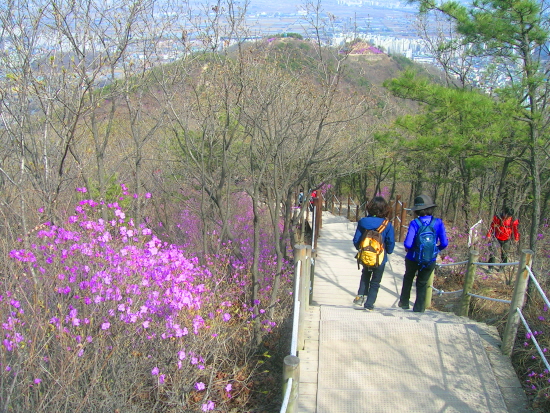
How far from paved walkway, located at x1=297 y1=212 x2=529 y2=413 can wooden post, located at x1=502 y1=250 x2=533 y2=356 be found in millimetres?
122

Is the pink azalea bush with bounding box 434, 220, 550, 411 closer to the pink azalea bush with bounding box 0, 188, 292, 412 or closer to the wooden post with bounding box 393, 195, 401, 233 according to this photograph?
the wooden post with bounding box 393, 195, 401, 233

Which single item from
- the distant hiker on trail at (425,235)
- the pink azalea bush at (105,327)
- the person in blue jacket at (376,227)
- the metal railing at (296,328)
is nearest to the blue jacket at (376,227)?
the person in blue jacket at (376,227)

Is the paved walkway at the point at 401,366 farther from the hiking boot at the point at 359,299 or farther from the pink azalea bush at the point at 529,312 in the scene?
the hiking boot at the point at 359,299

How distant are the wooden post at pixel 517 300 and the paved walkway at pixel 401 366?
4.8 inches

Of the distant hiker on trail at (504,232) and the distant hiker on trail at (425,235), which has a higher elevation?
the distant hiker on trail at (425,235)

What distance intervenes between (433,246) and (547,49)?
11.8 ft

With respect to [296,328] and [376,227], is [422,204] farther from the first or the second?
[296,328]

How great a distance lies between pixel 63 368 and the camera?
3049 millimetres

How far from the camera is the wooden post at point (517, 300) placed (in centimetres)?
401

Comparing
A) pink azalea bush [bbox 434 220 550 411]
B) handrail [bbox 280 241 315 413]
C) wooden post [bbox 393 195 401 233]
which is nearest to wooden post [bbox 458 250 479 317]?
pink azalea bush [bbox 434 220 550 411]

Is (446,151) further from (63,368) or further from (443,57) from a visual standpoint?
(63,368)

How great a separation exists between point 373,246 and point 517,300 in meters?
1.41

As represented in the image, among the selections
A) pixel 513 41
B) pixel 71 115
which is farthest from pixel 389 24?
pixel 71 115

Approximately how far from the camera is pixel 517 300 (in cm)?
404
